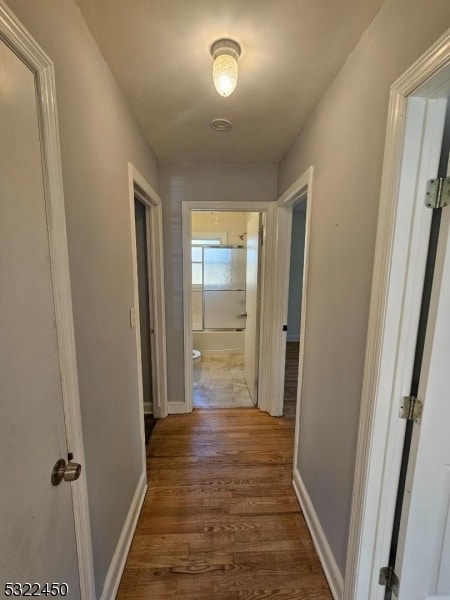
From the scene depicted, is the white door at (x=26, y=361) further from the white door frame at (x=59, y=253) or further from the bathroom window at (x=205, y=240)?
the bathroom window at (x=205, y=240)

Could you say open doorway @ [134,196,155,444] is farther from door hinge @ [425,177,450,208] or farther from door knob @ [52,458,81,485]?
door hinge @ [425,177,450,208]

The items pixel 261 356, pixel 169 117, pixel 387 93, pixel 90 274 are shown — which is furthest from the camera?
pixel 261 356

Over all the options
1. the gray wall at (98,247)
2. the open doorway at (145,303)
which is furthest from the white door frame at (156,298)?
the gray wall at (98,247)

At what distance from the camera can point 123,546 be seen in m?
1.39

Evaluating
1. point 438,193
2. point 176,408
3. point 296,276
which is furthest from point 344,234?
point 296,276

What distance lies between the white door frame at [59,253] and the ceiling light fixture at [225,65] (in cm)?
60

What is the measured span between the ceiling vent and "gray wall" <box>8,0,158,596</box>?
1.63 feet

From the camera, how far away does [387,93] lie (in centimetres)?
91

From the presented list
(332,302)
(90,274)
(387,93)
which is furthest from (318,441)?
(387,93)

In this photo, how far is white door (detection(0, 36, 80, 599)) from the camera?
597mm

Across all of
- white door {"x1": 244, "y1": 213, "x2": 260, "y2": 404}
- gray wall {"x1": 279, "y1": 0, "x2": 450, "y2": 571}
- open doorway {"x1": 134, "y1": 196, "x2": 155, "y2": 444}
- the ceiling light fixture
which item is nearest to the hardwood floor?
gray wall {"x1": 279, "y1": 0, "x2": 450, "y2": 571}

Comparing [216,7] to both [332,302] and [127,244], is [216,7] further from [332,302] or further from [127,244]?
[332,302]

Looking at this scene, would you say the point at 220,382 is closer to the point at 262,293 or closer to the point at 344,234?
the point at 262,293

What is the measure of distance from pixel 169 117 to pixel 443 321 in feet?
5.77
